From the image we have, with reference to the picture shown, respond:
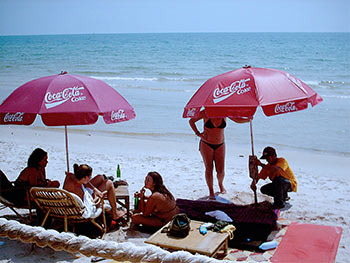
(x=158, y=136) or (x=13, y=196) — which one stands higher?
(x=13, y=196)

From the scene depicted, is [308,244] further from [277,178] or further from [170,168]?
[170,168]

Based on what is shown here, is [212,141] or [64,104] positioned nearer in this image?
[64,104]

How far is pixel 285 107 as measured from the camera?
5.37 meters

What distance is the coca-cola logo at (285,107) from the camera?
5.30 m

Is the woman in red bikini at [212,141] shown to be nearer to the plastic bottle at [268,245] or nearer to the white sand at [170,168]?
the white sand at [170,168]

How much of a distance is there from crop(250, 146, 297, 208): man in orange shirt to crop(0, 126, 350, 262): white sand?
254mm

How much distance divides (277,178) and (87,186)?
282cm

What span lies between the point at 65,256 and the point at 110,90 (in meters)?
2.24

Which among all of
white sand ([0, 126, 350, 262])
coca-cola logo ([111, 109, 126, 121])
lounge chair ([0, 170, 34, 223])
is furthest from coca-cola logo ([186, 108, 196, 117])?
lounge chair ([0, 170, 34, 223])

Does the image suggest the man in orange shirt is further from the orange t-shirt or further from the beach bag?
the beach bag

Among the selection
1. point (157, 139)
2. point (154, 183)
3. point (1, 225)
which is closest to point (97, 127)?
point (157, 139)

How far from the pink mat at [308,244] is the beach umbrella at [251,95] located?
1633 millimetres

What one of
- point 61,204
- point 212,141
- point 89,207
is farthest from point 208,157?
point 61,204

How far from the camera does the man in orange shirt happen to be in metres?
6.58
